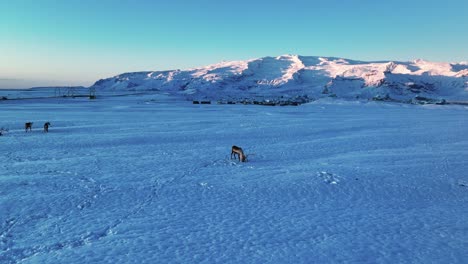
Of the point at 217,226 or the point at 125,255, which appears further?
the point at 217,226

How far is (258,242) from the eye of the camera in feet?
25.1

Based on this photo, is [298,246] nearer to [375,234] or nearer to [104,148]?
[375,234]

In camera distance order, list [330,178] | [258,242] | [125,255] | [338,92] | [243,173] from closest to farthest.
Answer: [125,255] < [258,242] < [330,178] < [243,173] < [338,92]

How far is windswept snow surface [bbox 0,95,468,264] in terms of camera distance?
23.9ft

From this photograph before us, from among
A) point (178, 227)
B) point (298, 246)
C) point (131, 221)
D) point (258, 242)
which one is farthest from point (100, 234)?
point (298, 246)

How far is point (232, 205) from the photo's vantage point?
1005 cm

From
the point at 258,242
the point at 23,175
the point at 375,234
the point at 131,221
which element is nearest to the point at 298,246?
the point at 258,242

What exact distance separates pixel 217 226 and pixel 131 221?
2.04 metres

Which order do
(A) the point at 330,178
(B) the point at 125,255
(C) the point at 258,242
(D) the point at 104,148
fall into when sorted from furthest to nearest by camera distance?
(D) the point at 104,148, (A) the point at 330,178, (C) the point at 258,242, (B) the point at 125,255

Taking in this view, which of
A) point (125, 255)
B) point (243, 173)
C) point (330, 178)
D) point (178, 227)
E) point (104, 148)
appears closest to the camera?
point (125, 255)

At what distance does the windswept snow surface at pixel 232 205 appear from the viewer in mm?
7285

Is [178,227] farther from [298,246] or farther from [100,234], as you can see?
[298,246]

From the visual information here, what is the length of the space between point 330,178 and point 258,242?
571cm

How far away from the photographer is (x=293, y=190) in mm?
11453
